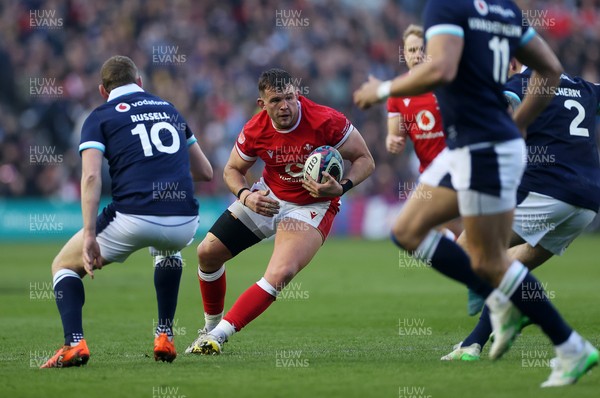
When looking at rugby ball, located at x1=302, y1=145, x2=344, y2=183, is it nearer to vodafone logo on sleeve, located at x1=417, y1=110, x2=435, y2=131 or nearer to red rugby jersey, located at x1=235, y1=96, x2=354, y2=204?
red rugby jersey, located at x1=235, y1=96, x2=354, y2=204

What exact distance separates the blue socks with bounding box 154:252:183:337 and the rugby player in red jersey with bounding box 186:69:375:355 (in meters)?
0.52

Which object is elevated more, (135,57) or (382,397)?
(382,397)

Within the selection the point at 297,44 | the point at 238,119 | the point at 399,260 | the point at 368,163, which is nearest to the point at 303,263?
the point at 368,163

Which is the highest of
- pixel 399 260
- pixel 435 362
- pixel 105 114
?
pixel 105 114

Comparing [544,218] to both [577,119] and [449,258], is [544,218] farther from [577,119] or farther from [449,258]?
[449,258]

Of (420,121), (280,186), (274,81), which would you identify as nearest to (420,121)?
(420,121)

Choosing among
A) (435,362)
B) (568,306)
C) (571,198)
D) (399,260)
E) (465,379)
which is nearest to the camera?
(465,379)

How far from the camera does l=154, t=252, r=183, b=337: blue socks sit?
8.35 m

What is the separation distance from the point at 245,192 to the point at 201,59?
1860 cm

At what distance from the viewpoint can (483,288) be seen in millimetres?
6879

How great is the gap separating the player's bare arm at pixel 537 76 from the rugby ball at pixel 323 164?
2075 millimetres

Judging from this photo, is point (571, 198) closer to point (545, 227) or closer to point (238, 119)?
point (545, 227)

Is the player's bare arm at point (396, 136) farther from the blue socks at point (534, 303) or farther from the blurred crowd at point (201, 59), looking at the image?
the blurred crowd at point (201, 59)

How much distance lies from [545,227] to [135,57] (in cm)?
1864
